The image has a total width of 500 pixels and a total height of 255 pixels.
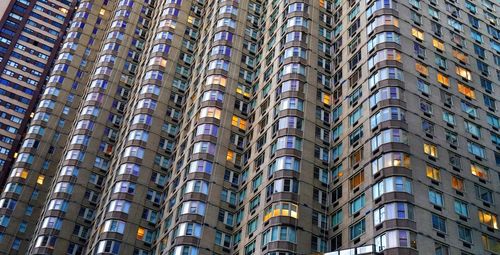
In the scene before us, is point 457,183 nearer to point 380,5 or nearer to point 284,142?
point 284,142

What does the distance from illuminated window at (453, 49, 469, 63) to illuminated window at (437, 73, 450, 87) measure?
511 centimetres

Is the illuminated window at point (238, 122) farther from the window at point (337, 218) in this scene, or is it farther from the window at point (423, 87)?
the window at point (423, 87)

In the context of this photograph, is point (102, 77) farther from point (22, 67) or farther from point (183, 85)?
point (22, 67)

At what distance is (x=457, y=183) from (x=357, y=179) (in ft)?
34.3

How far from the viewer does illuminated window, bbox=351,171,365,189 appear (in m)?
69.9

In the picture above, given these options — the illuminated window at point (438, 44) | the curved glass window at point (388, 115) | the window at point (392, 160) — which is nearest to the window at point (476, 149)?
the curved glass window at point (388, 115)

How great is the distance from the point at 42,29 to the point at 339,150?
330 ft

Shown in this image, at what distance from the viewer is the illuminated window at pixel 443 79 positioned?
78312mm

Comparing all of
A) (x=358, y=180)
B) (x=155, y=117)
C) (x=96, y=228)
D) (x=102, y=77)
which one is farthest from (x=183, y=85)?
(x=358, y=180)

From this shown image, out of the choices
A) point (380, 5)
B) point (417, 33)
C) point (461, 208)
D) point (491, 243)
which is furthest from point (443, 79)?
point (491, 243)

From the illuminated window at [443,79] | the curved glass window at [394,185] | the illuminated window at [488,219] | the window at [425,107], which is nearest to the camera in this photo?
the curved glass window at [394,185]

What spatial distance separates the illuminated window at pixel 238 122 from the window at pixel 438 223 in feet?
109

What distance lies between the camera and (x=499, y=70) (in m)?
85.3

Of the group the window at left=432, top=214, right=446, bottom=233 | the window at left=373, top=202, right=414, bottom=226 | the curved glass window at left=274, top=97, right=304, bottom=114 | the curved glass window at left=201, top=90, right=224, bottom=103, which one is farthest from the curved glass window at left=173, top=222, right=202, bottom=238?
the window at left=432, top=214, right=446, bottom=233
